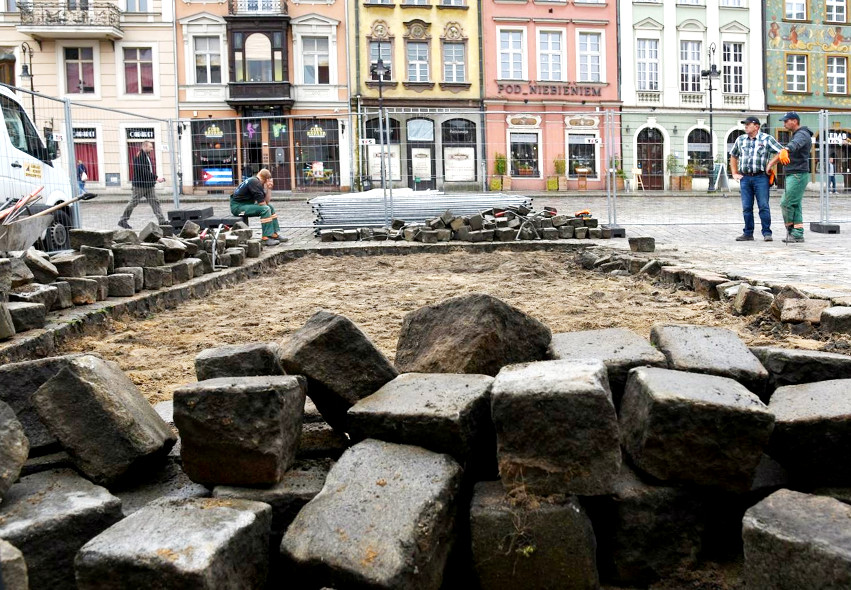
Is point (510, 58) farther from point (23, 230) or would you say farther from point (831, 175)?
point (23, 230)

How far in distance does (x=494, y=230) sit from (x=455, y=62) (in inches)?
1029

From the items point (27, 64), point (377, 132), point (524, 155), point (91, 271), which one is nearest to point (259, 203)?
point (377, 132)

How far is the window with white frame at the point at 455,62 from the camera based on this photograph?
3825cm

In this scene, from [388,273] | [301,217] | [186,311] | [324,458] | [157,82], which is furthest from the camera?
Result: [157,82]

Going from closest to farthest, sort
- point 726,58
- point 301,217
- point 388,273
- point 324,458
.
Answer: point 324,458
point 388,273
point 301,217
point 726,58

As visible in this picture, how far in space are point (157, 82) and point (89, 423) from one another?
36150 millimetres

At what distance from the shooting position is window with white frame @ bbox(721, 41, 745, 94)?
4003 cm

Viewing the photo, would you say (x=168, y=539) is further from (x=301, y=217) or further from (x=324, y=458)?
(x=301, y=217)

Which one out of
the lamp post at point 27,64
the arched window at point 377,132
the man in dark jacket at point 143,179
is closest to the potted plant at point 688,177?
the arched window at point 377,132

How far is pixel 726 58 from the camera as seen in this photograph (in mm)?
40125

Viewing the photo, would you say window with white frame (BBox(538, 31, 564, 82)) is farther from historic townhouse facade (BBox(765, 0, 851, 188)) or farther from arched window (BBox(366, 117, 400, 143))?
arched window (BBox(366, 117, 400, 143))

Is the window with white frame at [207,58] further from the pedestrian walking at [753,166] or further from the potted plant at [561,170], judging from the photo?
the pedestrian walking at [753,166]

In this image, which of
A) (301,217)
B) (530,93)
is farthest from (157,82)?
(301,217)

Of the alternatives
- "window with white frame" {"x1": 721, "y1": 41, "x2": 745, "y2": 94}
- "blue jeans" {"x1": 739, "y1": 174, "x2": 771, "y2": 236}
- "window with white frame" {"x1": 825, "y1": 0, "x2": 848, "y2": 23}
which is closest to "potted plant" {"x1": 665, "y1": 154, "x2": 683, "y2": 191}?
"blue jeans" {"x1": 739, "y1": 174, "x2": 771, "y2": 236}
